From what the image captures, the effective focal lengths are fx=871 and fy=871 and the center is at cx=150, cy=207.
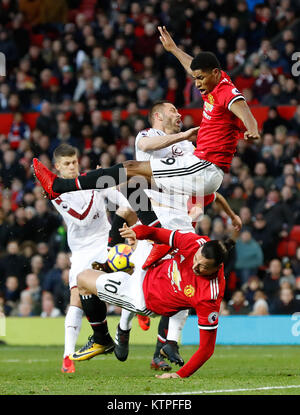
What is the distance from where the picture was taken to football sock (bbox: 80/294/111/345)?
9.30 meters

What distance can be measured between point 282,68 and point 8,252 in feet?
21.8

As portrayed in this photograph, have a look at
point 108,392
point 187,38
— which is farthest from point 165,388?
point 187,38

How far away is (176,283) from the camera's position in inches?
324

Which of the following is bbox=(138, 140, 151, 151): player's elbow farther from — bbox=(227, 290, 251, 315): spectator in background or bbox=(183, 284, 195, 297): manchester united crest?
bbox=(227, 290, 251, 315): spectator in background

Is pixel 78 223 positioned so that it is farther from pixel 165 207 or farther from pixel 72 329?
pixel 72 329

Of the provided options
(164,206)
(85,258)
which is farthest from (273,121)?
(85,258)

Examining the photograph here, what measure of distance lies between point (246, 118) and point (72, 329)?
11.1 feet

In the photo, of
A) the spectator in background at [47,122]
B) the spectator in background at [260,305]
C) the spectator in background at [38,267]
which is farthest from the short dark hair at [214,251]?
the spectator in background at [47,122]

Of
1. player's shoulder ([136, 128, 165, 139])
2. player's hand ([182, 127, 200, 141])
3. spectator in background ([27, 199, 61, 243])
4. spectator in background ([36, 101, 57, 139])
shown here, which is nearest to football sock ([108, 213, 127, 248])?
player's shoulder ([136, 128, 165, 139])

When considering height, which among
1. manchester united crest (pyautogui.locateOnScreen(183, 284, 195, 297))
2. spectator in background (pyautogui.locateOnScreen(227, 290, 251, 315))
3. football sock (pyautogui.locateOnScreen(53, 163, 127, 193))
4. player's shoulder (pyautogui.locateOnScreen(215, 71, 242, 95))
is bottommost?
spectator in background (pyautogui.locateOnScreen(227, 290, 251, 315))

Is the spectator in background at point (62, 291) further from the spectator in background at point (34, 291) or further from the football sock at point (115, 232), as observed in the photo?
the football sock at point (115, 232)

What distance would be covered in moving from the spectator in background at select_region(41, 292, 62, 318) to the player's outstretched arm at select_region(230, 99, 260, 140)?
23.5 feet

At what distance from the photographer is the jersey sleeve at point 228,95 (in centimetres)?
825

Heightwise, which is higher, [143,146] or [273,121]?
[273,121]
